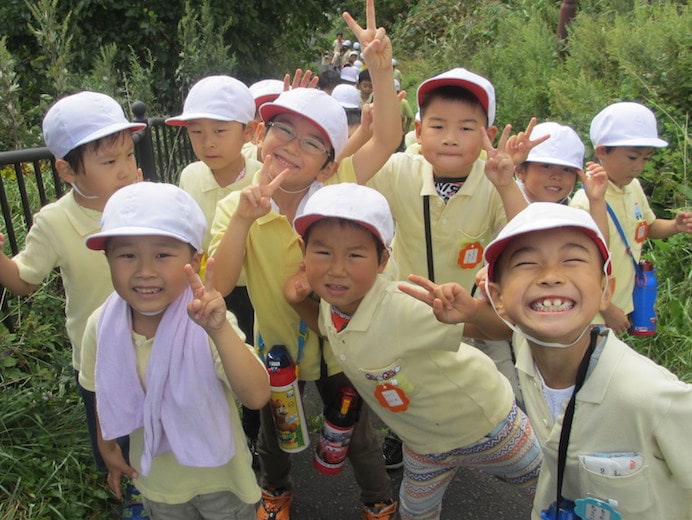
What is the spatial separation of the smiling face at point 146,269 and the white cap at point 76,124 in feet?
2.90

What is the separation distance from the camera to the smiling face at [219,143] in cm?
343

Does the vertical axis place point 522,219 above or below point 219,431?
above

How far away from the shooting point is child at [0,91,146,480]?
8.46 feet

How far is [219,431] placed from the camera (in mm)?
2045

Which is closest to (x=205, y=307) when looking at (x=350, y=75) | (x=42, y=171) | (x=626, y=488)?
(x=626, y=488)

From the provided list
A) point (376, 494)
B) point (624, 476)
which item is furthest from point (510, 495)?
point (624, 476)

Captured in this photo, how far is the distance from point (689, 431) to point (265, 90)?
11.5 ft

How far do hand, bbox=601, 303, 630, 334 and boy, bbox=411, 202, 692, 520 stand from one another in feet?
5.18

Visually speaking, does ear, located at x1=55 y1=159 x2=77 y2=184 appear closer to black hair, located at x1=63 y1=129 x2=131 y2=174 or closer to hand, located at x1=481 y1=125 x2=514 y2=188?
black hair, located at x1=63 y1=129 x2=131 y2=174

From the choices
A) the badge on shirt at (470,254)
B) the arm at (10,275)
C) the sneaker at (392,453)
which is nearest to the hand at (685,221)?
the badge on shirt at (470,254)

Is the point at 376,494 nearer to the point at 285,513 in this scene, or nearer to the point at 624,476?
the point at 285,513

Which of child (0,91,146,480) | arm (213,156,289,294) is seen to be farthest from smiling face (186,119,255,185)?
arm (213,156,289,294)

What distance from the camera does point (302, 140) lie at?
2.55 meters

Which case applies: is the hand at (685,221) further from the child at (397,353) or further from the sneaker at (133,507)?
the sneaker at (133,507)
